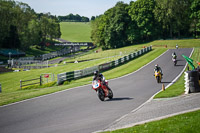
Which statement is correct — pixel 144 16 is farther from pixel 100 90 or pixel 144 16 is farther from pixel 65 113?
pixel 65 113

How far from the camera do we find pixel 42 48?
115 metres

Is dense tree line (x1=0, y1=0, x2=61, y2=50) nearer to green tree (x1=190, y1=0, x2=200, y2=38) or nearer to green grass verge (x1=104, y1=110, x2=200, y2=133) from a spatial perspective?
green tree (x1=190, y1=0, x2=200, y2=38)

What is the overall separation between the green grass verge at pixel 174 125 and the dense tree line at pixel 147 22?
7576 centimetres

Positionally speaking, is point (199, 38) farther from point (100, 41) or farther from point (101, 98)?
point (101, 98)

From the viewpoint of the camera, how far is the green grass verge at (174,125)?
7512 mm

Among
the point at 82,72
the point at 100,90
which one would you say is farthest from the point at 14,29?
the point at 100,90

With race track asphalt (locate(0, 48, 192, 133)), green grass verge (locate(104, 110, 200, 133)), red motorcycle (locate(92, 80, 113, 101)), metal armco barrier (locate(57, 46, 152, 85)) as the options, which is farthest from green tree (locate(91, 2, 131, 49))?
green grass verge (locate(104, 110, 200, 133))

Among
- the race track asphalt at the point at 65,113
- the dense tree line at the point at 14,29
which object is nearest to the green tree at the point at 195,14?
the dense tree line at the point at 14,29

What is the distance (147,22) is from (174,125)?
81275 mm

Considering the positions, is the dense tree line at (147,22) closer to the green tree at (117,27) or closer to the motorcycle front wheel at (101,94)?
the green tree at (117,27)

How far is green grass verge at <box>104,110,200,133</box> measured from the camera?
7.51 metres

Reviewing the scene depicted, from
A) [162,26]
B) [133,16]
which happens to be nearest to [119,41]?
[133,16]

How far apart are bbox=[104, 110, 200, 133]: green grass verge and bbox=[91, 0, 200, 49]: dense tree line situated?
75.8m

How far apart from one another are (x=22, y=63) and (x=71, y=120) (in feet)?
219
